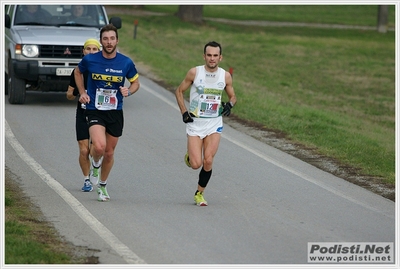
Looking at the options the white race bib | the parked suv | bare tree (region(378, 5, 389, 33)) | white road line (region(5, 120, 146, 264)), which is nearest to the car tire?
the parked suv

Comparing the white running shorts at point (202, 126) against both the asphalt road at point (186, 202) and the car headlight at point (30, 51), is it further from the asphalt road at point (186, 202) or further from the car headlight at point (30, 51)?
the car headlight at point (30, 51)

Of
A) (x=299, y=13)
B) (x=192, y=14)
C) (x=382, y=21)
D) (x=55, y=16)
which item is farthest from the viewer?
(x=299, y=13)

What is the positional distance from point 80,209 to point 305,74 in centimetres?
2392

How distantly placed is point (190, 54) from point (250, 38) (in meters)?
9.80

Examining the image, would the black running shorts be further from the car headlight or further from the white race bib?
the car headlight

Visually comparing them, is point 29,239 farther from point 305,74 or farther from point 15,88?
point 305,74

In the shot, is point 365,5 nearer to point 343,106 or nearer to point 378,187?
point 343,106

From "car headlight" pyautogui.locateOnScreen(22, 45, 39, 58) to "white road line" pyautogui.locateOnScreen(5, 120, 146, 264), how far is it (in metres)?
3.53

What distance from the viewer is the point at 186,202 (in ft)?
34.1

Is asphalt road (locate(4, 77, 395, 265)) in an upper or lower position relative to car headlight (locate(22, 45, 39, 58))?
lower

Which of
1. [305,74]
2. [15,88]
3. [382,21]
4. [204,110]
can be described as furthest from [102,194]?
[382,21]

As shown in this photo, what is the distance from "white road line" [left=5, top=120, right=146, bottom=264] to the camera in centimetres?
781

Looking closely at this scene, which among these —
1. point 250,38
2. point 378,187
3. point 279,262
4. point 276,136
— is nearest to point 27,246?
point 279,262

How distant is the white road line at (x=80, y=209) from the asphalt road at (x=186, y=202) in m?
0.01
